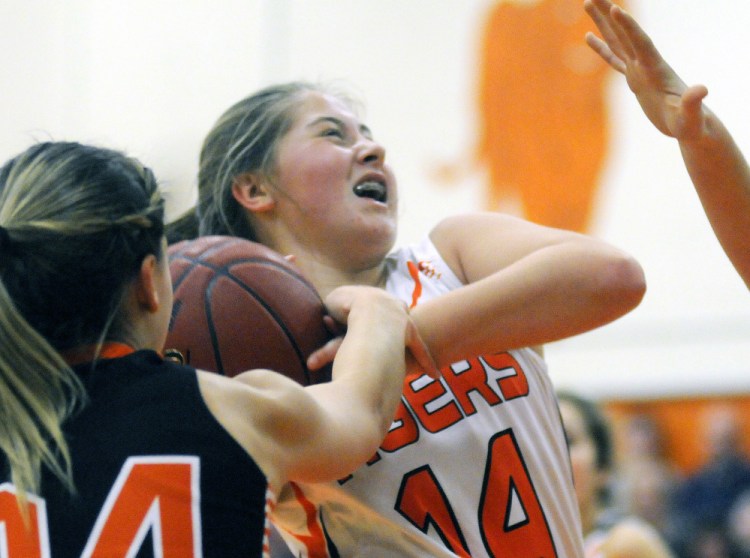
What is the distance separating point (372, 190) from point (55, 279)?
3.34 ft

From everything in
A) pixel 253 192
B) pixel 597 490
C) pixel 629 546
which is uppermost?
pixel 253 192

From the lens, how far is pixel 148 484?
63.9 inches

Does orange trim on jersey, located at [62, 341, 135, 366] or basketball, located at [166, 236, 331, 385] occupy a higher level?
orange trim on jersey, located at [62, 341, 135, 366]

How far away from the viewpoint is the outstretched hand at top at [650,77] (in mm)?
2178

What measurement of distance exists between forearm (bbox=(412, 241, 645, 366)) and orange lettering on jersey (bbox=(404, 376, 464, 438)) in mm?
145

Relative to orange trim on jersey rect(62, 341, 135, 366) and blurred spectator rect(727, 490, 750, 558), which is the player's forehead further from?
blurred spectator rect(727, 490, 750, 558)

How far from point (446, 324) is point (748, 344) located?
15.2 ft

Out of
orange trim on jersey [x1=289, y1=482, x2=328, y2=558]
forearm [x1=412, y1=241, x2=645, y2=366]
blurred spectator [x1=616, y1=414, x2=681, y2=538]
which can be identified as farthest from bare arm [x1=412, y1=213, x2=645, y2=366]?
blurred spectator [x1=616, y1=414, x2=681, y2=538]

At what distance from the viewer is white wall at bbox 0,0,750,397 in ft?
21.3

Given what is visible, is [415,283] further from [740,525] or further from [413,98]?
[413,98]

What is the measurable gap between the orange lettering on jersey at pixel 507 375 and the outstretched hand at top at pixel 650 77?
0.60 meters

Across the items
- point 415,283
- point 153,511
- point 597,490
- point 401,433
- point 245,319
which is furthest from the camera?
point 597,490

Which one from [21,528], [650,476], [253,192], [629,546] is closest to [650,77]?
[253,192]

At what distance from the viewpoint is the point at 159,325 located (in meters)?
1.85
